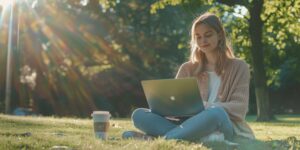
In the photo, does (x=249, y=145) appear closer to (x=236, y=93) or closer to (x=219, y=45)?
(x=236, y=93)

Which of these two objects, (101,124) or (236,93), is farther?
(236,93)

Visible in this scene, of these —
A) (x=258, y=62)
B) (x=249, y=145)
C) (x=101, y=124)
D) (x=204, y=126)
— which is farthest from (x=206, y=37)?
(x=258, y=62)

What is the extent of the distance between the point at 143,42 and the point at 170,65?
2.29 metres

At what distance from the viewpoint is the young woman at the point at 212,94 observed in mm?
5070

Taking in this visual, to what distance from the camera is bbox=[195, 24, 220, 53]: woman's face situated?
17.9ft

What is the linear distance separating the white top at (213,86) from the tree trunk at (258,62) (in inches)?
439

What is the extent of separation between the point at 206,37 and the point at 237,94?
674mm

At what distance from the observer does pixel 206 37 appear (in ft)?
18.0

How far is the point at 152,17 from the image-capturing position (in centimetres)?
3500

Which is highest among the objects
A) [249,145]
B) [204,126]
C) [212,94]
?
[212,94]

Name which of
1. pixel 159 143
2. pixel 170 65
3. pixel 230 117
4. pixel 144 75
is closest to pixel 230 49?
pixel 230 117

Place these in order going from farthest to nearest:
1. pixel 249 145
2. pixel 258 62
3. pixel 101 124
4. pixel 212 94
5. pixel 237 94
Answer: pixel 258 62, pixel 212 94, pixel 237 94, pixel 101 124, pixel 249 145

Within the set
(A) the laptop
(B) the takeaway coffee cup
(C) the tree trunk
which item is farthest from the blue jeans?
(C) the tree trunk

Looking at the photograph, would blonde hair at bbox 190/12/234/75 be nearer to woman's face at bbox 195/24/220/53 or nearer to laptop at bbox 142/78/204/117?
woman's face at bbox 195/24/220/53
